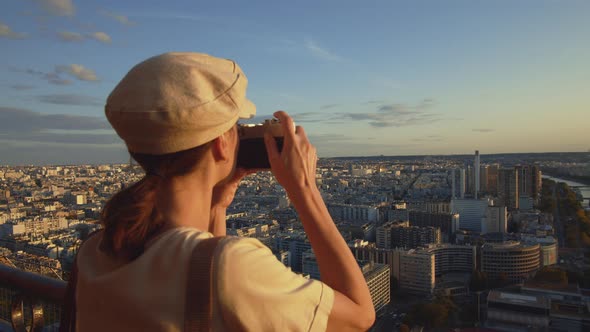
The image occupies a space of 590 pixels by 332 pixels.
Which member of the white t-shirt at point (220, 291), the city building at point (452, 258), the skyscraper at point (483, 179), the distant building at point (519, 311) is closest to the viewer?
the white t-shirt at point (220, 291)

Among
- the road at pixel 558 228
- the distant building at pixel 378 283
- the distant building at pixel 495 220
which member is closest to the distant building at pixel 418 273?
the distant building at pixel 378 283

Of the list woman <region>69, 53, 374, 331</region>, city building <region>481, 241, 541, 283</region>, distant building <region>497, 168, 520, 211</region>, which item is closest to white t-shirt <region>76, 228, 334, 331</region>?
woman <region>69, 53, 374, 331</region>

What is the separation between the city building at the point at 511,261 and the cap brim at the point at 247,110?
340 inches

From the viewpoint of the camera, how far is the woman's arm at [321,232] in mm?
342

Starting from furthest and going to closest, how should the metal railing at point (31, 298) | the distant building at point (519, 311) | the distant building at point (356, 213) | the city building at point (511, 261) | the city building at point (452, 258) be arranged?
1. the distant building at point (356, 213)
2. the city building at point (452, 258)
3. the city building at point (511, 261)
4. the distant building at point (519, 311)
5. the metal railing at point (31, 298)

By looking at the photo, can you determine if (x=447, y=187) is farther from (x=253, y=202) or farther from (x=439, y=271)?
(x=439, y=271)

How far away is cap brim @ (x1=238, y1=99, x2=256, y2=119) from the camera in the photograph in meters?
0.36

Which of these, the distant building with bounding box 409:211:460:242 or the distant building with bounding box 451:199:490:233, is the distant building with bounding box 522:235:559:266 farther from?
the distant building with bounding box 451:199:490:233

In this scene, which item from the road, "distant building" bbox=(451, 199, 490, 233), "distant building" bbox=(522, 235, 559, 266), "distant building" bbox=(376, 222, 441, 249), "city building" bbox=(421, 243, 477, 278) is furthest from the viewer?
"distant building" bbox=(451, 199, 490, 233)

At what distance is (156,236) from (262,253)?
0.08m

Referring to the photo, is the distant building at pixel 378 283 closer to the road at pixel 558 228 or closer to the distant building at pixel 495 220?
the road at pixel 558 228

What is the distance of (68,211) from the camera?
14.4m

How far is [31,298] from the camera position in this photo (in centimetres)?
81

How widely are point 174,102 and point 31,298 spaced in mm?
667
